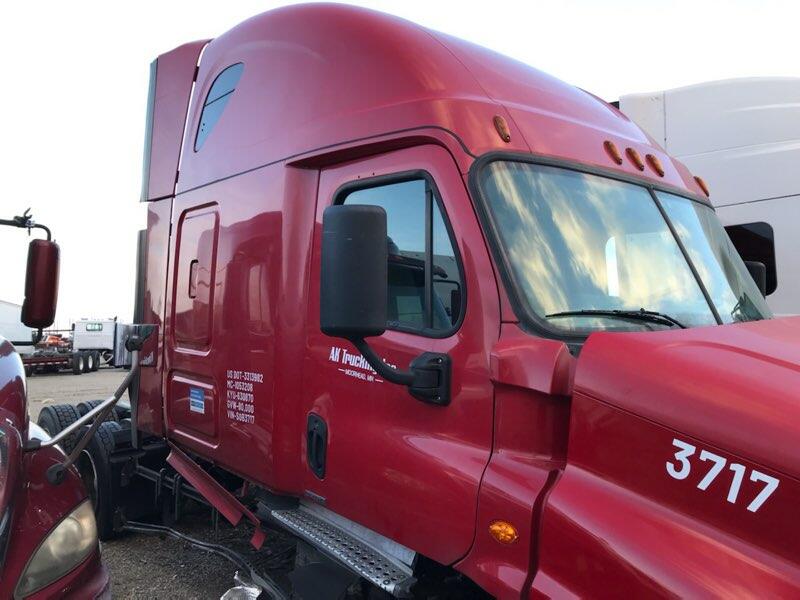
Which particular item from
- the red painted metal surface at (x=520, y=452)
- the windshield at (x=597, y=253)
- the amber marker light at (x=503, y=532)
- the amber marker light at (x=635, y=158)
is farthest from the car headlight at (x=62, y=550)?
the amber marker light at (x=635, y=158)

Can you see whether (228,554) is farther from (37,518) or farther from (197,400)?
(37,518)

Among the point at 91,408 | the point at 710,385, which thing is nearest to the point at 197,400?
the point at 91,408

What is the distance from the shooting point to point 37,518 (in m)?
2.42

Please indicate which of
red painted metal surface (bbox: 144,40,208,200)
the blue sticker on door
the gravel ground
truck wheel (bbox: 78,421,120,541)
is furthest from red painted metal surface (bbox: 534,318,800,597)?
truck wheel (bbox: 78,421,120,541)

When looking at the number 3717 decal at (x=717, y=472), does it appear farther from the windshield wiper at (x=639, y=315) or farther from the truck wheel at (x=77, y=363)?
the truck wheel at (x=77, y=363)

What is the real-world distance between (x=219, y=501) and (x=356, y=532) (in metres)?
1.40

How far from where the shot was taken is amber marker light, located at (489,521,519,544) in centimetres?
184

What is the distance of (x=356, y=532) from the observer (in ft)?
8.52

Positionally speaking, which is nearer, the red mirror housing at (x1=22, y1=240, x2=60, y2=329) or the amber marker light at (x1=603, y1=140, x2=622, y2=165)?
the amber marker light at (x1=603, y1=140, x2=622, y2=165)

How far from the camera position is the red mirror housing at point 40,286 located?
3615 millimetres

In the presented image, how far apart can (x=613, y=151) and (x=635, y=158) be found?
0.15m

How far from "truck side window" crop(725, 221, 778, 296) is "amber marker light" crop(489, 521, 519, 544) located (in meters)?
4.65

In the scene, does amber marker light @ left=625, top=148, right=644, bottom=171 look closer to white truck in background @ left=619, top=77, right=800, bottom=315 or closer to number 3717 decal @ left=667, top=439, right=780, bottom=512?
number 3717 decal @ left=667, top=439, right=780, bottom=512

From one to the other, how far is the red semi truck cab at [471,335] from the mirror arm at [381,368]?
0.04ft
